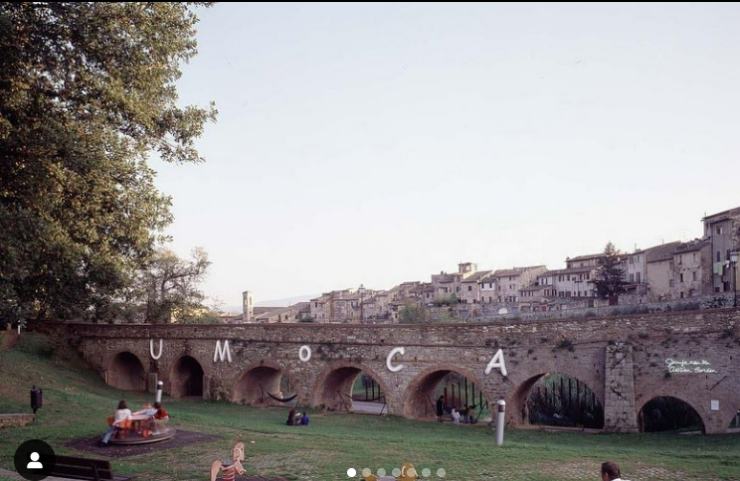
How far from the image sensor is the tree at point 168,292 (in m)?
42.8

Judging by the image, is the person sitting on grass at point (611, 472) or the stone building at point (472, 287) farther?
the stone building at point (472, 287)

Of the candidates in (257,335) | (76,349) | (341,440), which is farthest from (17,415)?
(76,349)

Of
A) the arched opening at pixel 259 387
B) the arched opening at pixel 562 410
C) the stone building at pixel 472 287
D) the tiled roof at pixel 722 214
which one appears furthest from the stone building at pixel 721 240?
the arched opening at pixel 259 387

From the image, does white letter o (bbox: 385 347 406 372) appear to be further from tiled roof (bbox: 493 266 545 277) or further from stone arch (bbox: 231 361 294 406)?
tiled roof (bbox: 493 266 545 277)

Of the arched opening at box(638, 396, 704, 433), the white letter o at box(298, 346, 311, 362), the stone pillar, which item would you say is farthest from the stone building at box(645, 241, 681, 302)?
the white letter o at box(298, 346, 311, 362)

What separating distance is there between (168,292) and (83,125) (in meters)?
33.9

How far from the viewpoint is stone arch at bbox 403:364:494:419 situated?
22.6 meters

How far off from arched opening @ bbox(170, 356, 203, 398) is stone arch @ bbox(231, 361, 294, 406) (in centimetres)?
457

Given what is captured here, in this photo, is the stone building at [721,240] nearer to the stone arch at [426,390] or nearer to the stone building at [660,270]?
the stone building at [660,270]

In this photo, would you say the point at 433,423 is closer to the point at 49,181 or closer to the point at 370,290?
the point at 49,181

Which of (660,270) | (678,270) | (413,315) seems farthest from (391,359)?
(660,270)

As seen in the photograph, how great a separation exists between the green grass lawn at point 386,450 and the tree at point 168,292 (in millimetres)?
20140

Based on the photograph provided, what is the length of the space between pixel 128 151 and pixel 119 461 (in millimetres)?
6672

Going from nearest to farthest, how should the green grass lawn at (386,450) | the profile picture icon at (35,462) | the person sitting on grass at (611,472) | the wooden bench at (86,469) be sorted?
1. the person sitting on grass at (611,472)
2. the wooden bench at (86,469)
3. the profile picture icon at (35,462)
4. the green grass lawn at (386,450)
